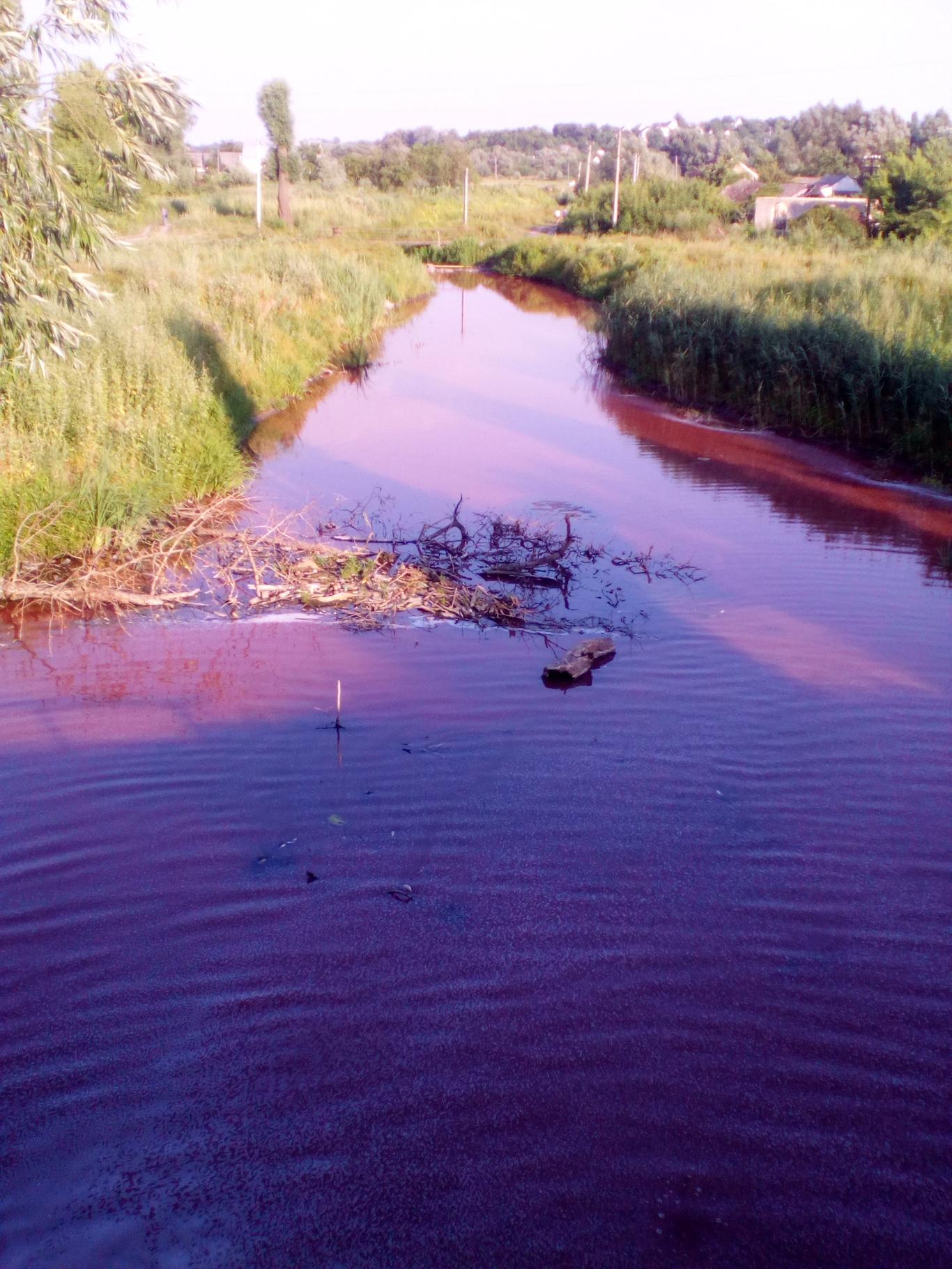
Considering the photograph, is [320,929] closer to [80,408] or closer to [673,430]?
[80,408]

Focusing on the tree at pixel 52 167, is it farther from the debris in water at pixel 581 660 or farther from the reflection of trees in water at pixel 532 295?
the reflection of trees in water at pixel 532 295

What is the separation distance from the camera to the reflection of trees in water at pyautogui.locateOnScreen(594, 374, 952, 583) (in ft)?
34.2

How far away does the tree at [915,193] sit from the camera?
29766mm

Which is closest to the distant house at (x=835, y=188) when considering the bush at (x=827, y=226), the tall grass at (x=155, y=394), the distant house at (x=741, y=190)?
the distant house at (x=741, y=190)

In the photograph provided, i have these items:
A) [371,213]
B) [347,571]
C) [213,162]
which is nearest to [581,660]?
[347,571]

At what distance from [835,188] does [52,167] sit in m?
52.6

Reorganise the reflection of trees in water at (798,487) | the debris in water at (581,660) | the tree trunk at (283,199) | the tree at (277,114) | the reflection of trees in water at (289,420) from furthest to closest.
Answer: the tree at (277,114)
the tree trunk at (283,199)
the reflection of trees in water at (289,420)
the reflection of trees in water at (798,487)
the debris in water at (581,660)

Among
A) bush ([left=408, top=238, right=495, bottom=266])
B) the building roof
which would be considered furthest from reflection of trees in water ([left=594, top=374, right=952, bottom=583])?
the building roof

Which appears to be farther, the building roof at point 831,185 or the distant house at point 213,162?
the distant house at point 213,162

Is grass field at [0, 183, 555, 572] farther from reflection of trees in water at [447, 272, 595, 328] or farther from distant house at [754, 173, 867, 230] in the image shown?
distant house at [754, 173, 867, 230]

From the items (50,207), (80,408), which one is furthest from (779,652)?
(80,408)

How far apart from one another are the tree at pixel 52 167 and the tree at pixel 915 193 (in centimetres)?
2618

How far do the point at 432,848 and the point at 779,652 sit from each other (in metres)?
3.41

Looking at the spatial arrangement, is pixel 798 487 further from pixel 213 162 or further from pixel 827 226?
pixel 213 162
